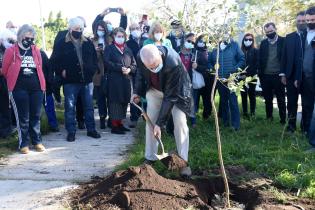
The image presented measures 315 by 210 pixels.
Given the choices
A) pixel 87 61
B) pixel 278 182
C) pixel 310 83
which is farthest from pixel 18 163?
pixel 310 83

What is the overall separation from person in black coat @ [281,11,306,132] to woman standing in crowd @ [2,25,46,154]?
4061 mm

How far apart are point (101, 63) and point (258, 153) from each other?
3.73m

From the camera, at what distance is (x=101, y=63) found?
27.9ft

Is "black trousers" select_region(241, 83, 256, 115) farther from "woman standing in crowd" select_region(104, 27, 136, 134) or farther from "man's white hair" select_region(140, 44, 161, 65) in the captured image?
"man's white hair" select_region(140, 44, 161, 65)

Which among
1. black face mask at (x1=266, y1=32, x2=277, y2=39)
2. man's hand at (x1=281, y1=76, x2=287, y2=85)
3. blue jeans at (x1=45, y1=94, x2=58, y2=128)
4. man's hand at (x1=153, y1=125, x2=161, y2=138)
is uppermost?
black face mask at (x1=266, y1=32, x2=277, y2=39)

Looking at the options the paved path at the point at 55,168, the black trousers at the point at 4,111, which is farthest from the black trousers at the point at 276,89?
the black trousers at the point at 4,111

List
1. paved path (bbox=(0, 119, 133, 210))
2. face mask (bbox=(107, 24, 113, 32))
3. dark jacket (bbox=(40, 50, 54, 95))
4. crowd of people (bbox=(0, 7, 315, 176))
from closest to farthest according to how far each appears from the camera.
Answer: paved path (bbox=(0, 119, 133, 210)), crowd of people (bbox=(0, 7, 315, 176)), dark jacket (bbox=(40, 50, 54, 95)), face mask (bbox=(107, 24, 113, 32))

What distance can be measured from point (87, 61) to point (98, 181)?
109 inches

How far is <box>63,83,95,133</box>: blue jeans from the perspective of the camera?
7414 mm

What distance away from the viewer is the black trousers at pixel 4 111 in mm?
7637

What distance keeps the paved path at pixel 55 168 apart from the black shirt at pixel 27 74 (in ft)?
3.47

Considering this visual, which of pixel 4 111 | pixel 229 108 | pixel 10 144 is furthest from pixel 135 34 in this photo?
pixel 10 144

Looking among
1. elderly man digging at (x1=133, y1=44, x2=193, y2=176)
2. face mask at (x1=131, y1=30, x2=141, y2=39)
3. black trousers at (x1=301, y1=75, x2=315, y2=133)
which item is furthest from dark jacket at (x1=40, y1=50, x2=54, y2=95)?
black trousers at (x1=301, y1=75, x2=315, y2=133)

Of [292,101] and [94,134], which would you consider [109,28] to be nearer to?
[94,134]
